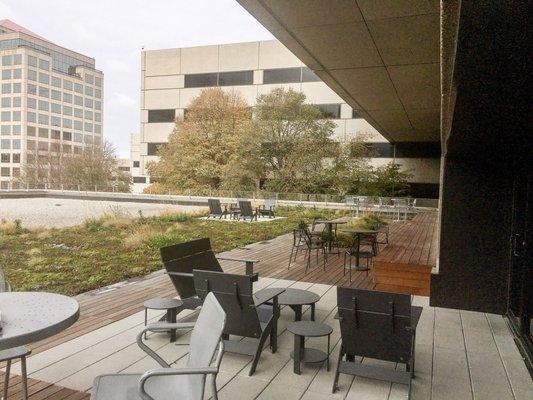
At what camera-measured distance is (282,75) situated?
37.6 meters

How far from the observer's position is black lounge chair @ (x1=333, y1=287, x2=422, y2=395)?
3178mm

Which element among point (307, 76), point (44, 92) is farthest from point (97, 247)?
point (44, 92)

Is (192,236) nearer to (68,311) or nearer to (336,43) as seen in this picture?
(336,43)

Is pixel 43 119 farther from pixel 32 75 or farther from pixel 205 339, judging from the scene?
pixel 205 339

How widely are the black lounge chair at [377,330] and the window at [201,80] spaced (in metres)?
39.2

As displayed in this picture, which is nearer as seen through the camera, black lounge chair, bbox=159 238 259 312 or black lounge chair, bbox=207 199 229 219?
black lounge chair, bbox=159 238 259 312

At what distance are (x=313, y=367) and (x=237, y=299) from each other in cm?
95

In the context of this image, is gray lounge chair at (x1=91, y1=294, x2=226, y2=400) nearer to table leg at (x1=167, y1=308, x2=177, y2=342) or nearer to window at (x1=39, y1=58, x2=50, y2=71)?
table leg at (x1=167, y1=308, x2=177, y2=342)

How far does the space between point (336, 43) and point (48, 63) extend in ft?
389

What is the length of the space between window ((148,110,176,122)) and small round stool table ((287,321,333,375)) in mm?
40241

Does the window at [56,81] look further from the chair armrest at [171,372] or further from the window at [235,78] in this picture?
the chair armrest at [171,372]

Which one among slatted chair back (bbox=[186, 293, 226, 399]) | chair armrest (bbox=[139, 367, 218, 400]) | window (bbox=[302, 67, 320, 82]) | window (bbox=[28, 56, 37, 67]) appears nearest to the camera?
chair armrest (bbox=[139, 367, 218, 400])

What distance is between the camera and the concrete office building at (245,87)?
32.5 meters

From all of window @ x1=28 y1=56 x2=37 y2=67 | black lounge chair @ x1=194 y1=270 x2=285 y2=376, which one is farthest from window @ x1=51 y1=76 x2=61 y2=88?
black lounge chair @ x1=194 y1=270 x2=285 y2=376
